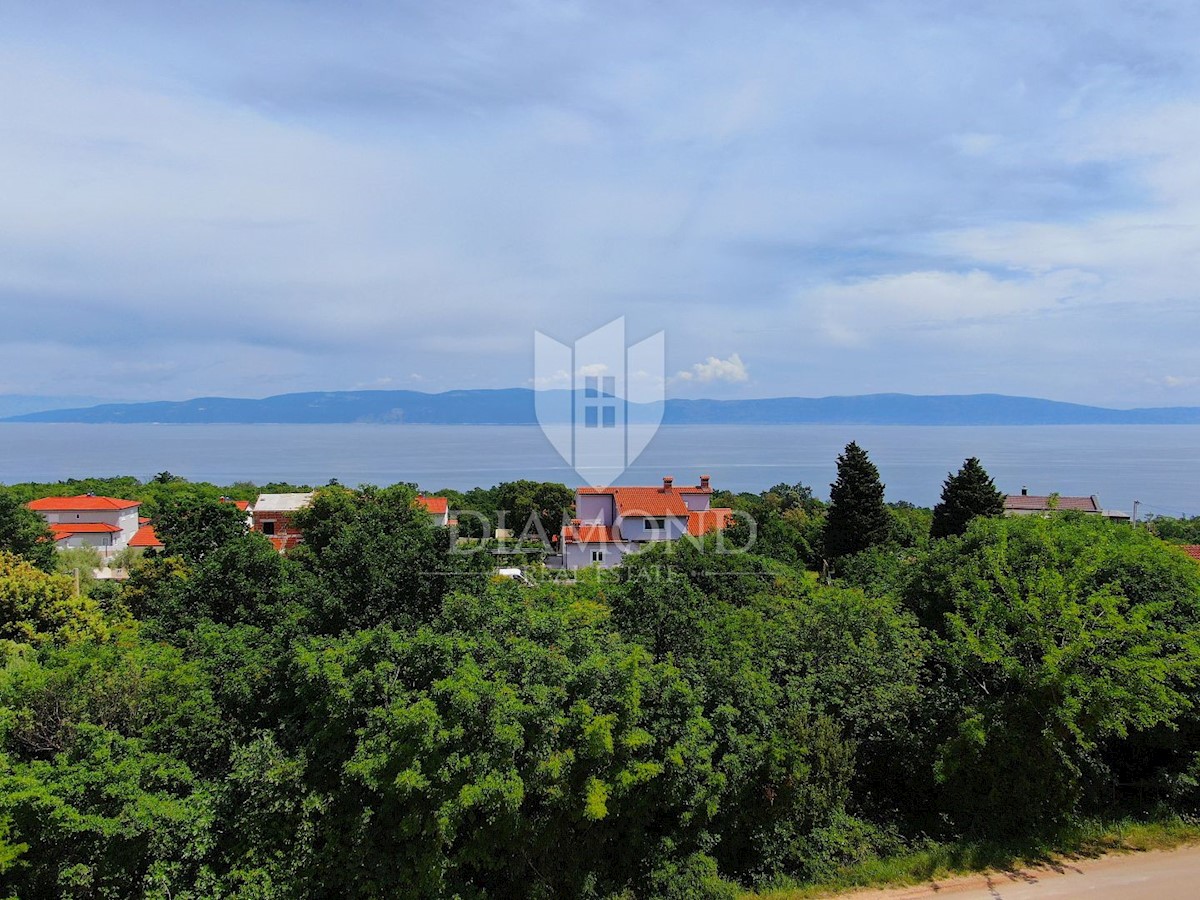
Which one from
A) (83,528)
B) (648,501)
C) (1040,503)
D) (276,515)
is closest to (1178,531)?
(1040,503)

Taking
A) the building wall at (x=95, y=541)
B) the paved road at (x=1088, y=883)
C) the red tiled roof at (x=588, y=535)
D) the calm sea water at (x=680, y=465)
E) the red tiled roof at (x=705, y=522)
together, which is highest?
the calm sea water at (x=680, y=465)

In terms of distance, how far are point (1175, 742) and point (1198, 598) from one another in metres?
2.30

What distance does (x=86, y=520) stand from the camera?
42.8 metres

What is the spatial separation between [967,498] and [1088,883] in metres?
19.1

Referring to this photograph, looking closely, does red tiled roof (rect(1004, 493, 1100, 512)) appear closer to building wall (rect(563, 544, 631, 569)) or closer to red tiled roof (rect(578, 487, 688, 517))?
red tiled roof (rect(578, 487, 688, 517))

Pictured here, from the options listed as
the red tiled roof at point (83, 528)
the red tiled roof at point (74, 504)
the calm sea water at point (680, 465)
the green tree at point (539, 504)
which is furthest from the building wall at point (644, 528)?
the red tiled roof at point (74, 504)

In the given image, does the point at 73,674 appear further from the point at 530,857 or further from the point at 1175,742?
the point at 1175,742

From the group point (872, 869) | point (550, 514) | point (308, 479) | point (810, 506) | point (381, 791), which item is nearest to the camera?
point (381, 791)

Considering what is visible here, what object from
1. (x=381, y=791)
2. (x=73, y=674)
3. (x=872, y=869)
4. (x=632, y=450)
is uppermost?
(x=632, y=450)

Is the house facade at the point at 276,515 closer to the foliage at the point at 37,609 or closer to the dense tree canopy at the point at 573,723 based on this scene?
the foliage at the point at 37,609

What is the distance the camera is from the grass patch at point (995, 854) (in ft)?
30.4

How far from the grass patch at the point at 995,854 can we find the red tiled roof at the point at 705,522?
1713cm

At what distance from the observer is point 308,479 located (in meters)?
101

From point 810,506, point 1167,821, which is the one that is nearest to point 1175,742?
point 1167,821
